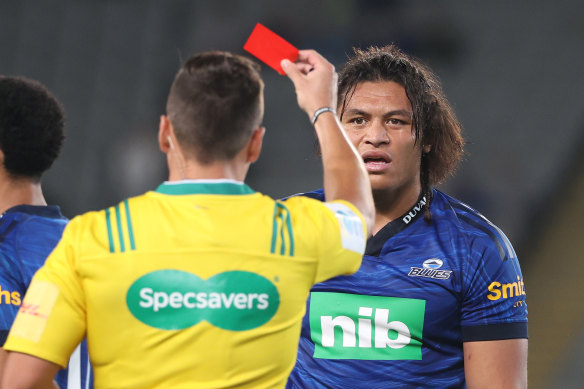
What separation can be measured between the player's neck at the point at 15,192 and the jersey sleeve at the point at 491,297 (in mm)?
1409

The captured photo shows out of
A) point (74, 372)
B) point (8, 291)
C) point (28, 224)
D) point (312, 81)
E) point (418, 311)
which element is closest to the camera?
point (312, 81)

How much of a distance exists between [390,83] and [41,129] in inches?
49.4

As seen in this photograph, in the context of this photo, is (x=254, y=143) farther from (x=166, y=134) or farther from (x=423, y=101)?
(x=423, y=101)

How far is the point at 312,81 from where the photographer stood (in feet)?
6.53

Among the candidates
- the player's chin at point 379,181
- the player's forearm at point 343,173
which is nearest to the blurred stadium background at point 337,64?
the player's chin at point 379,181

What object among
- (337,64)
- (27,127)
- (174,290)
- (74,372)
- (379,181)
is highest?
(337,64)

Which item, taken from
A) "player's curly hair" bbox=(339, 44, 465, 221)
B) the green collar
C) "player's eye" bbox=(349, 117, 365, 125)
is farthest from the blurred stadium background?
the green collar

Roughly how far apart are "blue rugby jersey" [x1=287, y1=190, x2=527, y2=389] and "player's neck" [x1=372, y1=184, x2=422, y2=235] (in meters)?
0.13

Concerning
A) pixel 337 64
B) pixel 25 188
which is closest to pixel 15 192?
pixel 25 188

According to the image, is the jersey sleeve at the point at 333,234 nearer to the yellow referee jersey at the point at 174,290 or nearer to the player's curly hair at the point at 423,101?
the yellow referee jersey at the point at 174,290

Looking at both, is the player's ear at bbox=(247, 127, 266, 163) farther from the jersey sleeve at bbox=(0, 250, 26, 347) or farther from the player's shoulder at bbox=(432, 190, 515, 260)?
the player's shoulder at bbox=(432, 190, 515, 260)

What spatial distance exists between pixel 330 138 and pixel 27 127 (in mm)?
1014

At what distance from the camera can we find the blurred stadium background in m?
8.57

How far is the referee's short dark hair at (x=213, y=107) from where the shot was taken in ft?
5.63
